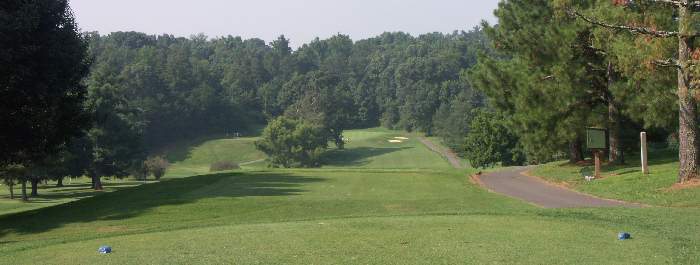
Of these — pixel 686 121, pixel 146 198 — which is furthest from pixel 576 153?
pixel 146 198

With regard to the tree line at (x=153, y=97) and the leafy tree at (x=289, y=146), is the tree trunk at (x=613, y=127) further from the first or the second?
the leafy tree at (x=289, y=146)

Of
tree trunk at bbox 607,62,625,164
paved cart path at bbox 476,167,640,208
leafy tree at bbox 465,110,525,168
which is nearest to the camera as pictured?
paved cart path at bbox 476,167,640,208

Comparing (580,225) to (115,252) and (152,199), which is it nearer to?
(115,252)

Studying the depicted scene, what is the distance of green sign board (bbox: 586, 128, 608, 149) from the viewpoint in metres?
30.4

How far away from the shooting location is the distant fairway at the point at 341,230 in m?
10.5

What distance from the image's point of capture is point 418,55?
7402 inches

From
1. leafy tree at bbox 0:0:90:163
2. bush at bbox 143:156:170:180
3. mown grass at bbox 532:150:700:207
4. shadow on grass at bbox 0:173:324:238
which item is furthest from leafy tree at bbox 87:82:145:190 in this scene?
mown grass at bbox 532:150:700:207

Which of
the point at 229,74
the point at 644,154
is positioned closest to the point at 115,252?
the point at 644,154

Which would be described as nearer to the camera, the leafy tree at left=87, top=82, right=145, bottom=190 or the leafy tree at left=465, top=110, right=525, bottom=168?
the leafy tree at left=465, top=110, right=525, bottom=168

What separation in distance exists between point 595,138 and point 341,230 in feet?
64.9

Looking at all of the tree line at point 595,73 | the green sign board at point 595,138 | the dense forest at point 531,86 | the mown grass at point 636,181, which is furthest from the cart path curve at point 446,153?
the green sign board at point 595,138

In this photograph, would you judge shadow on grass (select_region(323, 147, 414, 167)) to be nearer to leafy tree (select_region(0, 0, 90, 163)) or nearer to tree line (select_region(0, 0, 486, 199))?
tree line (select_region(0, 0, 486, 199))

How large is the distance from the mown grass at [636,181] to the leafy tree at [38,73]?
19471 mm

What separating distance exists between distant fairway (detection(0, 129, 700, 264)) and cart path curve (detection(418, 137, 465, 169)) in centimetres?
6385
